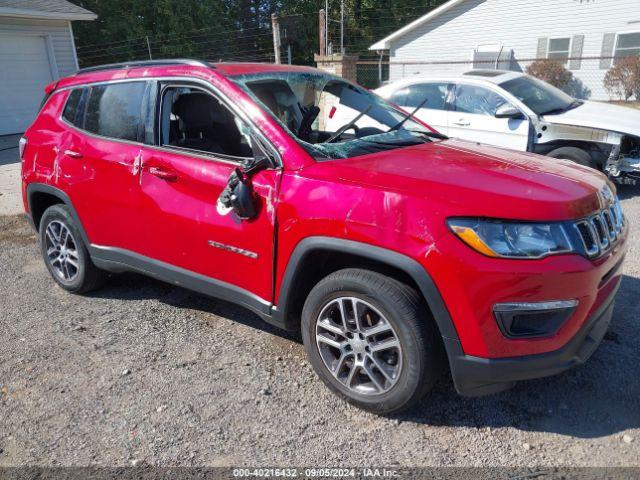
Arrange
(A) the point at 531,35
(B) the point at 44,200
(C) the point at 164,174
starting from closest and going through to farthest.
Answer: (C) the point at 164,174 < (B) the point at 44,200 < (A) the point at 531,35

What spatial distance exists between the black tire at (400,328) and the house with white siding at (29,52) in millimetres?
14296

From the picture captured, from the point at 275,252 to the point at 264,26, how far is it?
28.9 m

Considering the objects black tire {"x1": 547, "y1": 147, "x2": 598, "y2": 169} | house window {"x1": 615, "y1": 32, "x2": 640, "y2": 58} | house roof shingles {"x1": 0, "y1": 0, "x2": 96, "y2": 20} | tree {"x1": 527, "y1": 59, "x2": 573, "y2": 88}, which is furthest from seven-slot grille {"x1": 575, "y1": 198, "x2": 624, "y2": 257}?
house window {"x1": 615, "y1": 32, "x2": 640, "y2": 58}

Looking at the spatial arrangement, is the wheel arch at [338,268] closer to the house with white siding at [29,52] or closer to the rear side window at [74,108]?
the rear side window at [74,108]

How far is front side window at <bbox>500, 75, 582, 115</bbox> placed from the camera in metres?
7.10

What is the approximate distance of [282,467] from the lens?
249 centimetres

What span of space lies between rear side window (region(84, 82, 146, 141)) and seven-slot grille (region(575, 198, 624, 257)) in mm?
2766

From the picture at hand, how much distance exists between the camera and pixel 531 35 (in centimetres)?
1955

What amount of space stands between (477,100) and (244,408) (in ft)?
19.3

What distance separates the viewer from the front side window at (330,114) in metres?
3.19

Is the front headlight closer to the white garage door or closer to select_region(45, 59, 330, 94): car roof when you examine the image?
select_region(45, 59, 330, 94): car roof

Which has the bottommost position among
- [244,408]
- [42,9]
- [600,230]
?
[244,408]

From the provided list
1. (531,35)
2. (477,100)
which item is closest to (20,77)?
(477,100)

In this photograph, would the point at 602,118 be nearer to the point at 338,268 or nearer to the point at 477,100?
the point at 477,100
